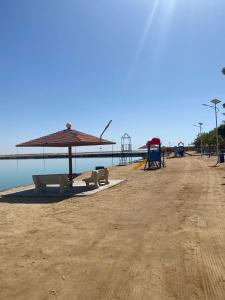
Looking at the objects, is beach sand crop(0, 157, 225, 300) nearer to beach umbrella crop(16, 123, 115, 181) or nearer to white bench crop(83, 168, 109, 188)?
white bench crop(83, 168, 109, 188)

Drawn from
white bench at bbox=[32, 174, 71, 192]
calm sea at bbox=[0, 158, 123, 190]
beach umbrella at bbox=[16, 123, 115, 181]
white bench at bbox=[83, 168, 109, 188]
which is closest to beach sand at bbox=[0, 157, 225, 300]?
white bench at bbox=[32, 174, 71, 192]

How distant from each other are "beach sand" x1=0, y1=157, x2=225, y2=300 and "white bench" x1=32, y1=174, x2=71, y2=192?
3.44 metres

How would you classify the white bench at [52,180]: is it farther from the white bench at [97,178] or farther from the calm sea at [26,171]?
the calm sea at [26,171]

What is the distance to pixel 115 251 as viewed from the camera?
5844mm

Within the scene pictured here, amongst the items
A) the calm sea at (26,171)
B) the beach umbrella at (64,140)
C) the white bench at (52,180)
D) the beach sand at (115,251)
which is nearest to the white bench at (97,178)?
the white bench at (52,180)

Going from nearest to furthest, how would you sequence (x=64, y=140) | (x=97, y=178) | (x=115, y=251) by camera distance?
(x=115, y=251) → (x=64, y=140) → (x=97, y=178)

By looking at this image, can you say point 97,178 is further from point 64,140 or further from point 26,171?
point 26,171

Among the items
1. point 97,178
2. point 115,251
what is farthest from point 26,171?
point 115,251

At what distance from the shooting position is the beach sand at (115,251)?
441cm

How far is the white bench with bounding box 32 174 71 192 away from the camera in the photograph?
1376cm

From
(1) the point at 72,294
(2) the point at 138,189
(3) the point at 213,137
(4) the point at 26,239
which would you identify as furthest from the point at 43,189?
(3) the point at 213,137

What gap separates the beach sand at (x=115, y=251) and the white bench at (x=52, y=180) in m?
3.44

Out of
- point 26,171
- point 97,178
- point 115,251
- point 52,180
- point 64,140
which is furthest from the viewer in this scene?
point 26,171

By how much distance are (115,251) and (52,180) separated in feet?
27.8
